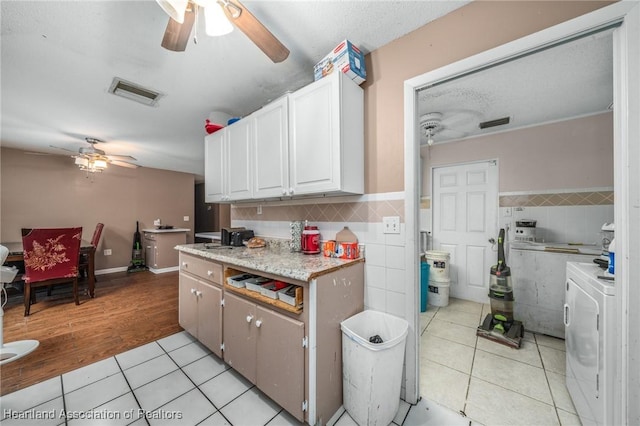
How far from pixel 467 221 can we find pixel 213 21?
3.51 metres

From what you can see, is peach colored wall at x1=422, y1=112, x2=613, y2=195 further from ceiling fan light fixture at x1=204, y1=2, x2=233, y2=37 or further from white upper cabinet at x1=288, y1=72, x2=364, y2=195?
ceiling fan light fixture at x1=204, y1=2, x2=233, y2=37

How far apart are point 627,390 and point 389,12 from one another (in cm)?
220

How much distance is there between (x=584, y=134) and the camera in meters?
2.50

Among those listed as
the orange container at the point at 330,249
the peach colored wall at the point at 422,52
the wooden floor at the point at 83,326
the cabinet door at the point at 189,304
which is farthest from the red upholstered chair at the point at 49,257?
the peach colored wall at the point at 422,52

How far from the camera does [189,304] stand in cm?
221

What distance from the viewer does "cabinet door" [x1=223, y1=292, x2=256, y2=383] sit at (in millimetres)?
1534

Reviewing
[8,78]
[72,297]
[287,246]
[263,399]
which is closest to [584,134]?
[287,246]

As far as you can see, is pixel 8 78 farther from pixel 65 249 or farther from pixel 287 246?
pixel 287 246

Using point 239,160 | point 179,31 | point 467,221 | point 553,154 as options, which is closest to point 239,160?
point 239,160

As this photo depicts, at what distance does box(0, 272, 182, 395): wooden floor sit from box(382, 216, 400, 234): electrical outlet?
245 cm

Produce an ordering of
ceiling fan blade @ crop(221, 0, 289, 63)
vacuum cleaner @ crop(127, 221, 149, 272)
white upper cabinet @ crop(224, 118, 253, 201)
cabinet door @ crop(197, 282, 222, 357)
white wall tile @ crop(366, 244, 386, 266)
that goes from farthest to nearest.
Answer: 1. vacuum cleaner @ crop(127, 221, 149, 272)
2. white upper cabinet @ crop(224, 118, 253, 201)
3. cabinet door @ crop(197, 282, 222, 357)
4. white wall tile @ crop(366, 244, 386, 266)
5. ceiling fan blade @ crop(221, 0, 289, 63)

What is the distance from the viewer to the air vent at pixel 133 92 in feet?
6.94

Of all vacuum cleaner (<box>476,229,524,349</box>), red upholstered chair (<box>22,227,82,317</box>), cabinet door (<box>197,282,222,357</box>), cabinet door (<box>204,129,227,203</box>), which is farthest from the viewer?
red upholstered chair (<box>22,227,82,317</box>)

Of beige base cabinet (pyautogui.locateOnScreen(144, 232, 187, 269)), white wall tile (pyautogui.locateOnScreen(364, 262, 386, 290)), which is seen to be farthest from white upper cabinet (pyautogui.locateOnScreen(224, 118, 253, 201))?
beige base cabinet (pyautogui.locateOnScreen(144, 232, 187, 269))
